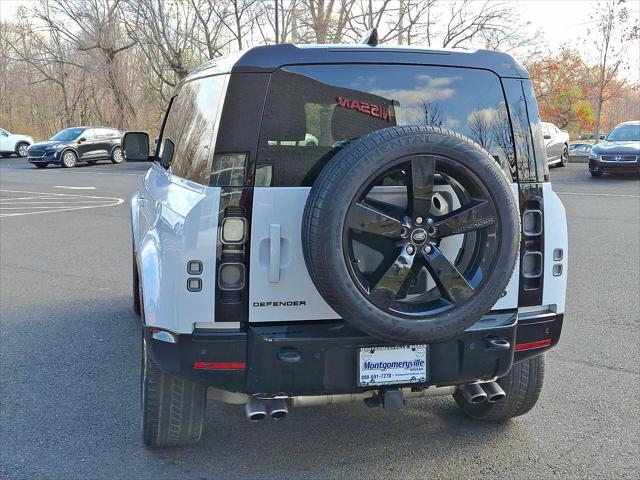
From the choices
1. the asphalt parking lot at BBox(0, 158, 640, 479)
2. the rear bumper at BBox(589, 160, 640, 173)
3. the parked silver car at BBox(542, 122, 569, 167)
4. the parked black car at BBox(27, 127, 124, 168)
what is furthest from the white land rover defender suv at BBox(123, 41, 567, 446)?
the parked black car at BBox(27, 127, 124, 168)

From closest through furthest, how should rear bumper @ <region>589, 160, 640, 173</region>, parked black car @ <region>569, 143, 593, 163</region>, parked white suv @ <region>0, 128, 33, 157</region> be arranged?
rear bumper @ <region>589, 160, 640, 173</region> < parked black car @ <region>569, 143, 593, 163</region> < parked white suv @ <region>0, 128, 33, 157</region>

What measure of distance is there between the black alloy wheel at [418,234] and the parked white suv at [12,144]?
108 ft

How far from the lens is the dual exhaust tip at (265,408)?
2938 millimetres

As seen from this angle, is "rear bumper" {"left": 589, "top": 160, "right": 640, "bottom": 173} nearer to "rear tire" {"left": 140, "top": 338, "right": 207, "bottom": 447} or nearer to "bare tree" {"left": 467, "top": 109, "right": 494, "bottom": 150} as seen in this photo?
"bare tree" {"left": 467, "top": 109, "right": 494, "bottom": 150}

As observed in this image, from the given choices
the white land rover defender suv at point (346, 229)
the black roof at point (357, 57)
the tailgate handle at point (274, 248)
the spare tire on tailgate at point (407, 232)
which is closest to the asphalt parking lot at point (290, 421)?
the white land rover defender suv at point (346, 229)

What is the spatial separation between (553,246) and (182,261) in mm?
1783

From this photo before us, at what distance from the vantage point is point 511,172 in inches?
122

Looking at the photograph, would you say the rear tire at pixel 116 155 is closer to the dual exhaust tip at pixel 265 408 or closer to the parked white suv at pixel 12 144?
the parked white suv at pixel 12 144

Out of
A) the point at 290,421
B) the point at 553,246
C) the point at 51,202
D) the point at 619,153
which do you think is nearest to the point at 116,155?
the point at 51,202

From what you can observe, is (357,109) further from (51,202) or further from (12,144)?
(12,144)

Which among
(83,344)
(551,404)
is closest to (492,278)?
(551,404)

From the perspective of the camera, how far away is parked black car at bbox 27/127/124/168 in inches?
995

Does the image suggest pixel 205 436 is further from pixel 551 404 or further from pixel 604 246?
pixel 604 246

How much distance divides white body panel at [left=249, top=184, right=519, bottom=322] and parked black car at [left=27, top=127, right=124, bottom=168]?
24.3 meters
